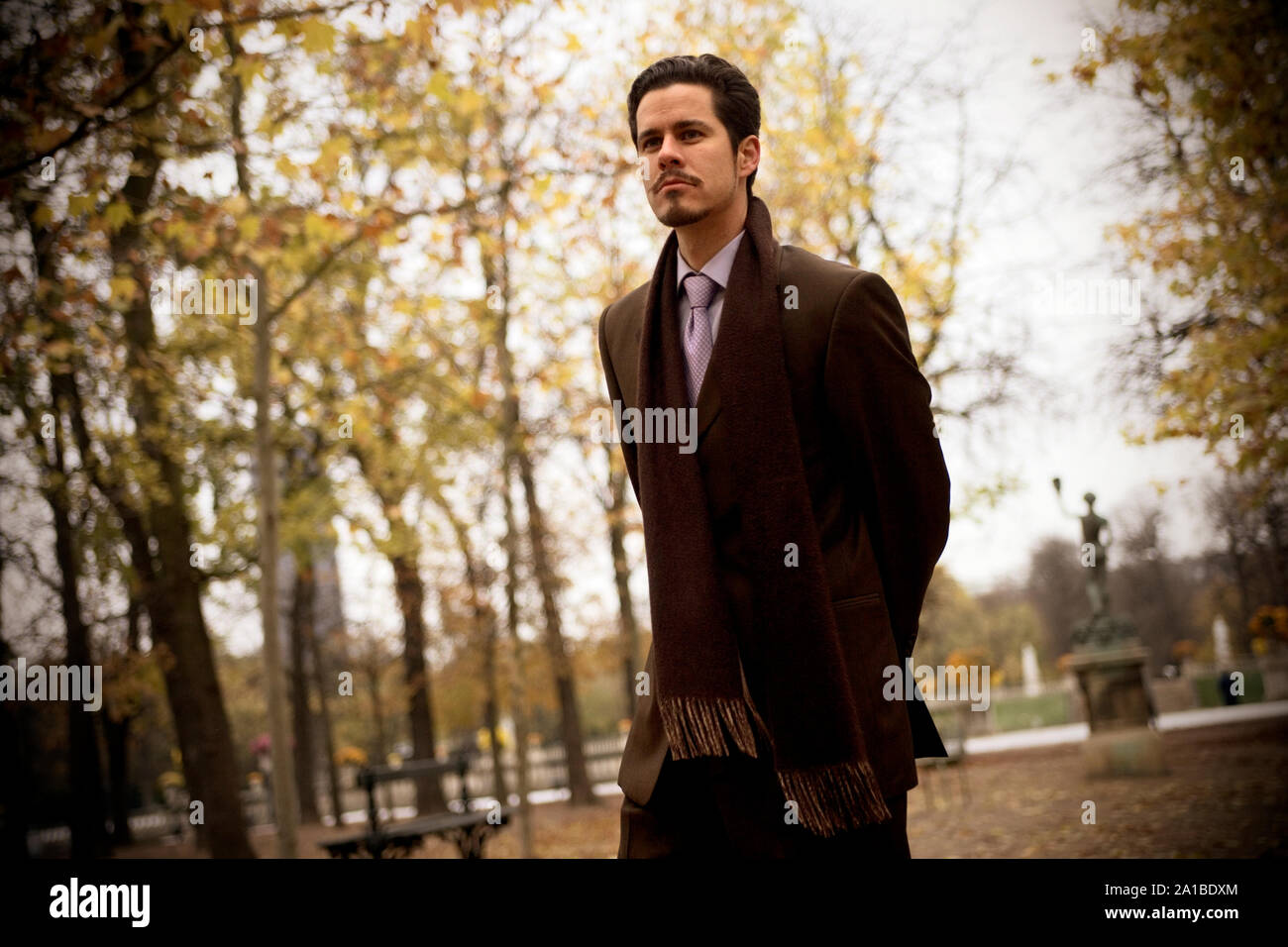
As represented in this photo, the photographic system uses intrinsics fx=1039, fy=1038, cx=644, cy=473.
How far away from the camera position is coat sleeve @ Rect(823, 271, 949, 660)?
7.05 feet

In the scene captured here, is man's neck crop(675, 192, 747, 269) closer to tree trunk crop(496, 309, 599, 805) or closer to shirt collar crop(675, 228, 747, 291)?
shirt collar crop(675, 228, 747, 291)

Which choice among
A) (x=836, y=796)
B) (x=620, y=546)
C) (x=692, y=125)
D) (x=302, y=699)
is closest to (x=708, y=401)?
(x=692, y=125)

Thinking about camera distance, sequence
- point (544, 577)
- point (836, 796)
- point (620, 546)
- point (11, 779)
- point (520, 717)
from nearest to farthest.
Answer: point (836, 796) → point (520, 717) → point (11, 779) → point (544, 577) → point (620, 546)

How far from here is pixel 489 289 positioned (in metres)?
11.9

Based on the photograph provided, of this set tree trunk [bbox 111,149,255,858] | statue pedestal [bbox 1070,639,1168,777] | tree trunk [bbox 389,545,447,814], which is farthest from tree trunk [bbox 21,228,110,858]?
statue pedestal [bbox 1070,639,1168,777]

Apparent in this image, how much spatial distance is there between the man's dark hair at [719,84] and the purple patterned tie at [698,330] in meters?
0.27

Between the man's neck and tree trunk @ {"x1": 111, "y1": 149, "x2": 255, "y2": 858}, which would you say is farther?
tree trunk @ {"x1": 111, "y1": 149, "x2": 255, "y2": 858}

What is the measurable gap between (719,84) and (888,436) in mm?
889

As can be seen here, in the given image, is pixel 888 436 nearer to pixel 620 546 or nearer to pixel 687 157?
pixel 687 157

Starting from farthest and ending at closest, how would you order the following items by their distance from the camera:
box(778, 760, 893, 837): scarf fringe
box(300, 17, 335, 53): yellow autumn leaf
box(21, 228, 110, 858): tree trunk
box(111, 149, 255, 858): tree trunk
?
1. box(21, 228, 110, 858): tree trunk
2. box(111, 149, 255, 858): tree trunk
3. box(300, 17, 335, 53): yellow autumn leaf
4. box(778, 760, 893, 837): scarf fringe

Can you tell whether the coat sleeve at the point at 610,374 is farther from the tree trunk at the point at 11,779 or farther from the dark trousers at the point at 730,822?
the tree trunk at the point at 11,779

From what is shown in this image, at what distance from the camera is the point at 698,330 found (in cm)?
237

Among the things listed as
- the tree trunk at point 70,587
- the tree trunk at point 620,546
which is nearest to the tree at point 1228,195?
the tree trunk at point 620,546

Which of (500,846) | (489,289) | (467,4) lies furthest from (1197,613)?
(467,4)
